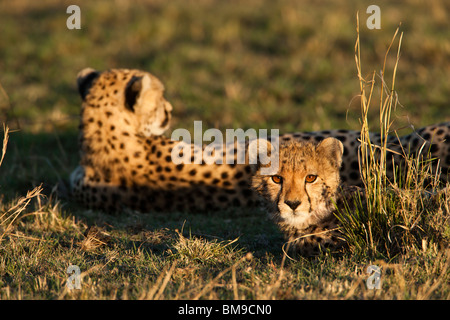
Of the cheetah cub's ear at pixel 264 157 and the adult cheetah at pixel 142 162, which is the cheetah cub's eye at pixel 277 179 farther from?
the adult cheetah at pixel 142 162

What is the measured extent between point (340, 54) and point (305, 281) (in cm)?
688

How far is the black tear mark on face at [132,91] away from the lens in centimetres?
543

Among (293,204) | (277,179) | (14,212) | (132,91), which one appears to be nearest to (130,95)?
(132,91)

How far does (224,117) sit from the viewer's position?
26.0 ft

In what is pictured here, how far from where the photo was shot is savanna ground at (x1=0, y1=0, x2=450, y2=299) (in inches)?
135

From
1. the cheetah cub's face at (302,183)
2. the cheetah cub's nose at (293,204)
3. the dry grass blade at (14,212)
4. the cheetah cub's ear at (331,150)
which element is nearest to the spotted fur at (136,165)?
the dry grass blade at (14,212)

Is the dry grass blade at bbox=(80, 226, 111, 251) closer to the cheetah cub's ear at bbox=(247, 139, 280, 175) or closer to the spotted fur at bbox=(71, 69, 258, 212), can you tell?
the spotted fur at bbox=(71, 69, 258, 212)

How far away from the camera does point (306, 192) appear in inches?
147

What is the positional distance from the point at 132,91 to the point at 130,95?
0.05 meters

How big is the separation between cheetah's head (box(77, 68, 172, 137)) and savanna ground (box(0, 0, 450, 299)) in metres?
0.74

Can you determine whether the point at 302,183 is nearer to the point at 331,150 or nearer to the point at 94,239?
the point at 331,150

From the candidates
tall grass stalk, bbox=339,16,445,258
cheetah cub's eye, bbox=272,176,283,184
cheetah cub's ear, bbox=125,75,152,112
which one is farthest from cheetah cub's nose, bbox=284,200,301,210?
cheetah cub's ear, bbox=125,75,152,112

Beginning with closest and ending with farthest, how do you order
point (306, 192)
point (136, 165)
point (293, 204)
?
point (293, 204)
point (306, 192)
point (136, 165)
